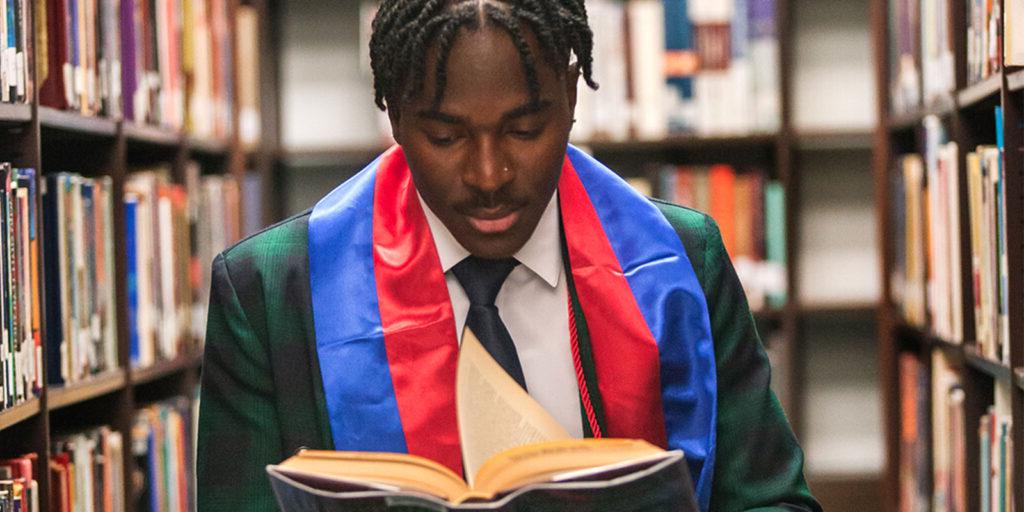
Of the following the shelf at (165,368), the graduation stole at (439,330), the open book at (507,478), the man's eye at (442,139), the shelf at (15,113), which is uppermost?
the shelf at (15,113)

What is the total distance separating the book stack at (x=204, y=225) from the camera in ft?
9.88

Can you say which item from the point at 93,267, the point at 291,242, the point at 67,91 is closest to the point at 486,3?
the point at 291,242

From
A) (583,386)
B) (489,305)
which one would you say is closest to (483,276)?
(489,305)

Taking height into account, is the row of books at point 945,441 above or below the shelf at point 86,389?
below

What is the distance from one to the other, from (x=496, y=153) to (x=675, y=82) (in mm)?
2501

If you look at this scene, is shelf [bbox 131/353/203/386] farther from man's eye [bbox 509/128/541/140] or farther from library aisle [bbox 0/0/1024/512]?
man's eye [bbox 509/128/541/140]

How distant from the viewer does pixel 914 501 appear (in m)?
3.06

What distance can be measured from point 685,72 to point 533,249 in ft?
7.83

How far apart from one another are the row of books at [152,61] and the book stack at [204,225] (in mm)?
121

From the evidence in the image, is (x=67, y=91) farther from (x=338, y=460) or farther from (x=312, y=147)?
(x=312, y=147)

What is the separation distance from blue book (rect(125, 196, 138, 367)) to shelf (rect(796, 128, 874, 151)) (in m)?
1.93

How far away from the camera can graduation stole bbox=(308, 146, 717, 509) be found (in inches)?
51.9

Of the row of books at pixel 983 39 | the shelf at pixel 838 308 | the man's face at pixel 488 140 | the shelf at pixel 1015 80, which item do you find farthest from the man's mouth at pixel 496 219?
the shelf at pixel 838 308

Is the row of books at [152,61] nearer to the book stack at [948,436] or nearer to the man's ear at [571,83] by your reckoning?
the man's ear at [571,83]
